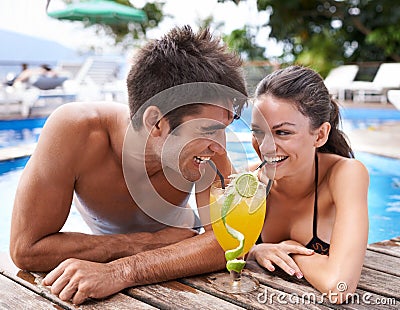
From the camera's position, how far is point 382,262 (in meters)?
1.88

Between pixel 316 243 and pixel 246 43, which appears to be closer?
pixel 316 243

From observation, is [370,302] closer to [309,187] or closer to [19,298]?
[309,187]

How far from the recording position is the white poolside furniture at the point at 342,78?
513 inches

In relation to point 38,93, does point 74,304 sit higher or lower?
higher

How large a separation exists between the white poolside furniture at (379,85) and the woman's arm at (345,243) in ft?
34.1

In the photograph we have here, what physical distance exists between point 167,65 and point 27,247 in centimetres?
79

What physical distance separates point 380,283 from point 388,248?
460mm

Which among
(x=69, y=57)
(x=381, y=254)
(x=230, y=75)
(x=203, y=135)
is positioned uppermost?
(x=230, y=75)

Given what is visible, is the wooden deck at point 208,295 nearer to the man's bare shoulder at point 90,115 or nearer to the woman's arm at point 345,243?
the woman's arm at point 345,243

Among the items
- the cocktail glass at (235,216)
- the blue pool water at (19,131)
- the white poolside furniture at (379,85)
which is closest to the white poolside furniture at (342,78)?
the white poolside furniture at (379,85)

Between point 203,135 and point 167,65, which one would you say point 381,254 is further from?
point 167,65

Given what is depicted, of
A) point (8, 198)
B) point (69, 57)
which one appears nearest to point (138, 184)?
point (8, 198)

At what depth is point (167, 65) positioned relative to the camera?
1.80m

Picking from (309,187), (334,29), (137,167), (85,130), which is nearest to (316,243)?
(309,187)
